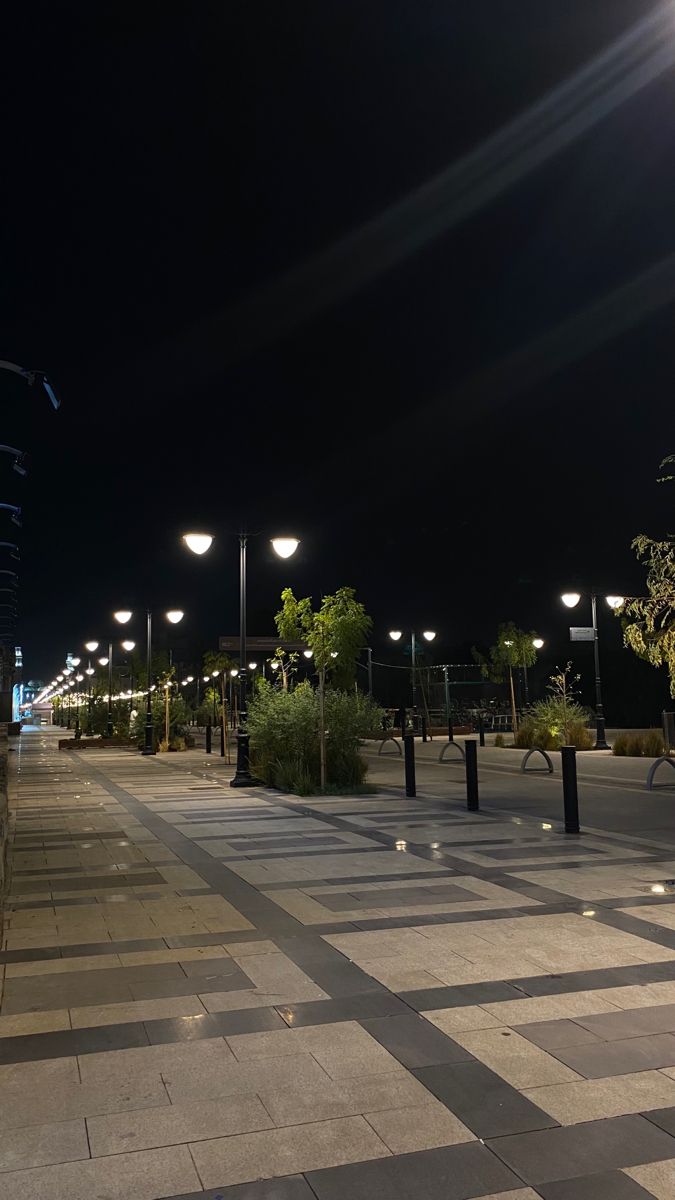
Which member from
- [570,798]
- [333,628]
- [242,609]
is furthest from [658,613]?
[242,609]

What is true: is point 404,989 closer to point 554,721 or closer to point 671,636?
point 671,636

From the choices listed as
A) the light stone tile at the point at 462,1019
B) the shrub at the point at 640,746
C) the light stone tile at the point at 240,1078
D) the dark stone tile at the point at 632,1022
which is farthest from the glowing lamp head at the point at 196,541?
the light stone tile at the point at 240,1078

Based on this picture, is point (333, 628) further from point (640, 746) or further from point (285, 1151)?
point (285, 1151)

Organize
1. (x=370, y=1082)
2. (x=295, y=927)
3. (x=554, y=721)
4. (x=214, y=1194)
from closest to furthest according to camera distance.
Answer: (x=214, y=1194), (x=370, y=1082), (x=295, y=927), (x=554, y=721)

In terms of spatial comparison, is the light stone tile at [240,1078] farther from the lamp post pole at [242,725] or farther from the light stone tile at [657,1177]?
the lamp post pole at [242,725]

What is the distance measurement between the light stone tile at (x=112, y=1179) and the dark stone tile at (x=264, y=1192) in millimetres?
58

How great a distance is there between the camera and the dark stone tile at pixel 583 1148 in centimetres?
331

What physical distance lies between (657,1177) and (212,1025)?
95.1 inches

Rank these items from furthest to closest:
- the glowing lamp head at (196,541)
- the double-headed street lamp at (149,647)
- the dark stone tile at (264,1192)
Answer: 1. the double-headed street lamp at (149,647)
2. the glowing lamp head at (196,541)
3. the dark stone tile at (264,1192)

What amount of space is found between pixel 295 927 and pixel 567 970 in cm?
213

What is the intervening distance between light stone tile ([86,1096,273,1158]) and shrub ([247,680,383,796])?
1292 centimetres

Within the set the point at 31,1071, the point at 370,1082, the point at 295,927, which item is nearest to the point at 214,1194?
the point at 370,1082

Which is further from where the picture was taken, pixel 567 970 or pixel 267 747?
pixel 267 747

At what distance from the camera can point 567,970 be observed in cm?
569
